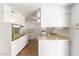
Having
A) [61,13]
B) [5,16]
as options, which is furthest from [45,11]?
[5,16]

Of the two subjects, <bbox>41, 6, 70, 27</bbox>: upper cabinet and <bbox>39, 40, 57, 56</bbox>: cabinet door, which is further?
<bbox>41, 6, 70, 27</bbox>: upper cabinet

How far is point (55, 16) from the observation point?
3113mm

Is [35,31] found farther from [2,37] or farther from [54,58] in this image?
[54,58]

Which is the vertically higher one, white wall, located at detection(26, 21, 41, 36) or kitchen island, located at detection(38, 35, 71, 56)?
white wall, located at detection(26, 21, 41, 36)

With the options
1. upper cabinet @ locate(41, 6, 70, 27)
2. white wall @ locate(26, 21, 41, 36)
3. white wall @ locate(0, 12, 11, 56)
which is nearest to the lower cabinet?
white wall @ locate(0, 12, 11, 56)

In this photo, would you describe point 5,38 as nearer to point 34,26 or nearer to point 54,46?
point 54,46

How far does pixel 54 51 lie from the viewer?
9.53 ft

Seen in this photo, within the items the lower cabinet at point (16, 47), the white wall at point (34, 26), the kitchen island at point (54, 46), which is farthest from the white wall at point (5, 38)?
the white wall at point (34, 26)

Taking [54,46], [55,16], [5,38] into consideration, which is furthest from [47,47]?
[5,38]

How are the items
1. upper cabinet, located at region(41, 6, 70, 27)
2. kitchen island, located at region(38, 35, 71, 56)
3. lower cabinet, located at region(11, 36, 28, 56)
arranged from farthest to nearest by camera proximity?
lower cabinet, located at region(11, 36, 28, 56), upper cabinet, located at region(41, 6, 70, 27), kitchen island, located at region(38, 35, 71, 56)

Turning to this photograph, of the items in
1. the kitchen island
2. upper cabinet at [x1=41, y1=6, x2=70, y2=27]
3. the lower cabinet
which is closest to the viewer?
the kitchen island

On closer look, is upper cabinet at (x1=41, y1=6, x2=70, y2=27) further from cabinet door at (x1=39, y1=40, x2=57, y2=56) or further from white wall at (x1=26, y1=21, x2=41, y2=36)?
white wall at (x1=26, y1=21, x2=41, y2=36)

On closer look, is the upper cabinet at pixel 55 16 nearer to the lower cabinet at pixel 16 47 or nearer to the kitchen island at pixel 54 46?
the kitchen island at pixel 54 46

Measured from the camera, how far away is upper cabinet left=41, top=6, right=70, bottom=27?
3072mm
